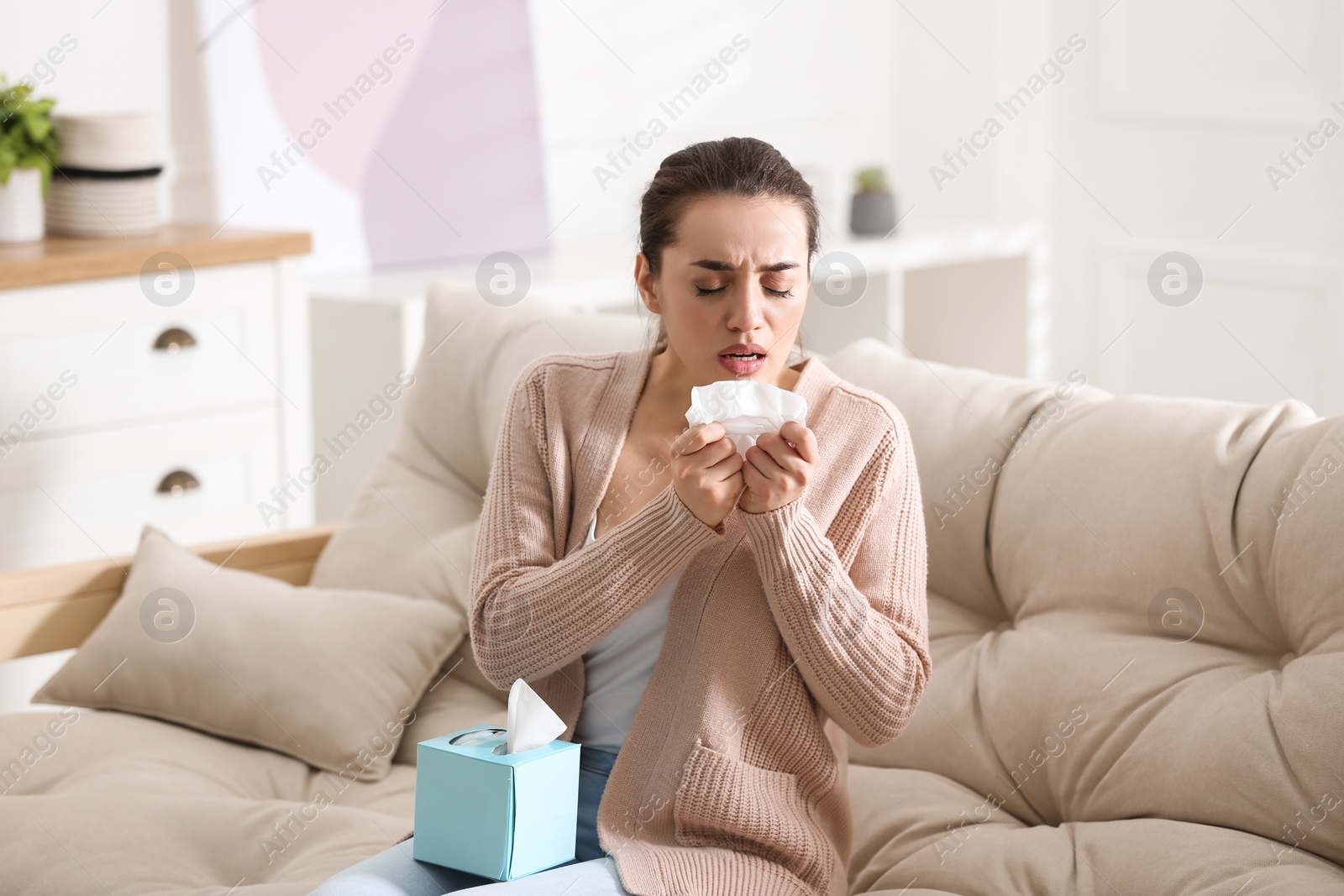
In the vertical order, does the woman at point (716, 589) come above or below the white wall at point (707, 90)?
below

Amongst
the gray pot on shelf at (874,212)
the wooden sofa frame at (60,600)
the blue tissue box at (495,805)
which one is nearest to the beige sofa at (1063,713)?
the wooden sofa frame at (60,600)

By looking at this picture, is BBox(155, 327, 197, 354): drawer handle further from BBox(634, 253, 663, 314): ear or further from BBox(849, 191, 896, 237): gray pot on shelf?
BBox(849, 191, 896, 237): gray pot on shelf

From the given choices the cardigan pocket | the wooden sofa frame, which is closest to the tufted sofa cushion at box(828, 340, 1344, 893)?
the cardigan pocket

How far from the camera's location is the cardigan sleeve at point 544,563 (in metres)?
1.42

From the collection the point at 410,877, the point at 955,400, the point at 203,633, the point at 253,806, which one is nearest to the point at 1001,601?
the point at 955,400

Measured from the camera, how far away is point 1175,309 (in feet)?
13.7

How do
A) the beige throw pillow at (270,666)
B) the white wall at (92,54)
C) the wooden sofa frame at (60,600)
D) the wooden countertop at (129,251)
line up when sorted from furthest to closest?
1. the white wall at (92,54)
2. the wooden countertop at (129,251)
3. the wooden sofa frame at (60,600)
4. the beige throw pillow at (270,666)

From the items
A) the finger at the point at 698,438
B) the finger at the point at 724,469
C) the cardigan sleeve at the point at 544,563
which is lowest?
the cardigan sleeve at the point at 544,563

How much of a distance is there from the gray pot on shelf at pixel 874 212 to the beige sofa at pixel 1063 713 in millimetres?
2184

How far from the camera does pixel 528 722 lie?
130 centimetres

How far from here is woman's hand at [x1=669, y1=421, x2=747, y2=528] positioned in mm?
1343

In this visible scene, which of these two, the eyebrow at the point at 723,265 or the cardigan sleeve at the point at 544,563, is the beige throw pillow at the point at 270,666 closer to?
the cardigan sleeve at the point at 544,563

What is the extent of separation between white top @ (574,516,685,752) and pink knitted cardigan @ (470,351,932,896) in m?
0.02

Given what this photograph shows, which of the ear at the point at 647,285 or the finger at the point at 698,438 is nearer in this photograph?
the finger at the point at 698,438
